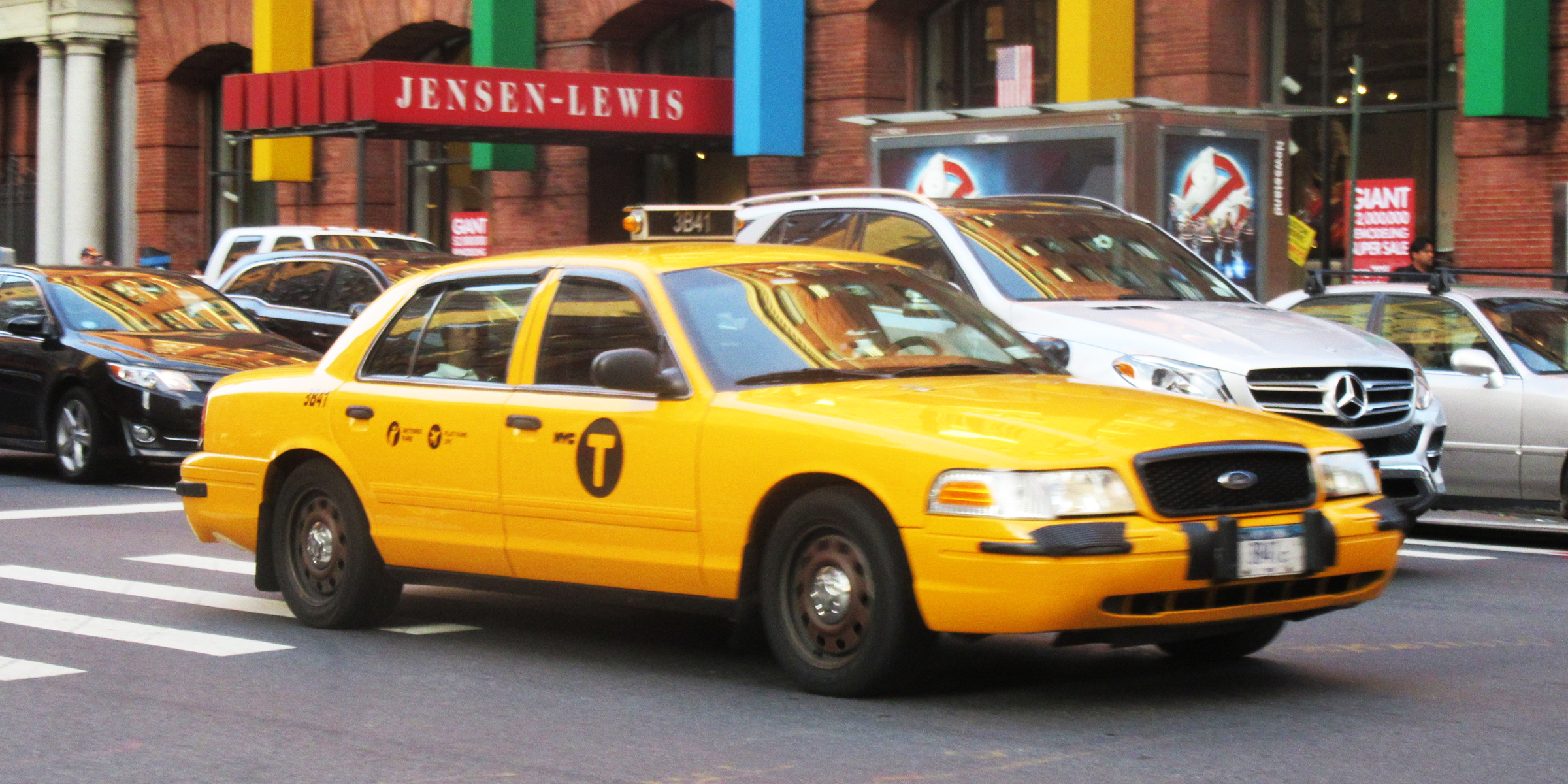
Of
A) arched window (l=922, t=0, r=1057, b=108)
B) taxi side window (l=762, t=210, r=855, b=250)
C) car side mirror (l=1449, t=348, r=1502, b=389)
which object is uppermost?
arched window (l=922, t=0, r=1057, b=108)

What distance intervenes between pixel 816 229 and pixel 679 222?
126 centimetres

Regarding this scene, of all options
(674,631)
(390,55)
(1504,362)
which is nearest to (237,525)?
(674,631)

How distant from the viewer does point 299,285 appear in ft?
64.2

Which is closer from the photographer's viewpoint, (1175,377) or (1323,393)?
(1175,377)

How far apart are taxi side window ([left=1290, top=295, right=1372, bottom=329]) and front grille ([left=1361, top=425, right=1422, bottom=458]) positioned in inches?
92.8

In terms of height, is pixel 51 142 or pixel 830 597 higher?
pixel 51 142

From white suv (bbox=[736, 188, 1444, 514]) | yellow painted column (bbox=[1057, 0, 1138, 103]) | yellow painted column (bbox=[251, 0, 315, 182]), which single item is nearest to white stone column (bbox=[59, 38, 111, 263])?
yellow painted column (bbox=[251, 0, 315, 182])

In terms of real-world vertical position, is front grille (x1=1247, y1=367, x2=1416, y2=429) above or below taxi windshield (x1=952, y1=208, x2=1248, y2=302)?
below

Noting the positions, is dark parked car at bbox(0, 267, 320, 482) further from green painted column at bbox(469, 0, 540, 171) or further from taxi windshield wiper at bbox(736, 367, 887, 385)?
green painted column at bbox(469, 0, 540, 171)

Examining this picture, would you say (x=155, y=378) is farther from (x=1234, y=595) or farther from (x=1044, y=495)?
(x=1234, y=595)

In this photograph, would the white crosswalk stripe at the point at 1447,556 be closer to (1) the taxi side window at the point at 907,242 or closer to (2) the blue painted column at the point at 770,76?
(1) the taxi side window at the point at 907,242

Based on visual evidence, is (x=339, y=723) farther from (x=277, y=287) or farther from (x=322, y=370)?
(x=277, y=287)

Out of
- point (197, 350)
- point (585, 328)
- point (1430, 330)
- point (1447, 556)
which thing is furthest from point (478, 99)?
point (585, 328)

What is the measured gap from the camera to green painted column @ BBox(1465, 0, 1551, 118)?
1797cm
